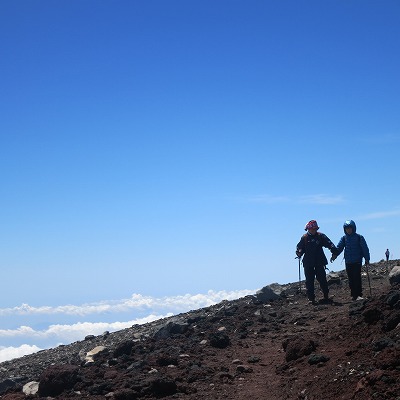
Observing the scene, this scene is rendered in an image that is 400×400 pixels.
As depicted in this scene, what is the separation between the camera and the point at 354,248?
1936cm

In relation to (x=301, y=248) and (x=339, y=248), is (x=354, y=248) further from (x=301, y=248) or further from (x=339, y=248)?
(x=301, y=248)

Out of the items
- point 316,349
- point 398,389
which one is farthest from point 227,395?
point 398,389

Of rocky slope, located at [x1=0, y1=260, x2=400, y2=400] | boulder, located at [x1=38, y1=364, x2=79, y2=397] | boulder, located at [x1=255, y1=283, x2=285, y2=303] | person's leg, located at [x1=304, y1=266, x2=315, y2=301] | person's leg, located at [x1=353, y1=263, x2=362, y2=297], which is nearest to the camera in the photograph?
rocky slope, located at [x1=0, y1=260, x2=400, y2=400]

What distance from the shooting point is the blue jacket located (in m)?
19.2

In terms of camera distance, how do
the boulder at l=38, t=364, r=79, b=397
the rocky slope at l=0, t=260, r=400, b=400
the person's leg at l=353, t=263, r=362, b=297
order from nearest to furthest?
the rocky slope at l=0, t=260, r=400, b=400
the boulder at l=38, t=364, r=79, b=397
the person's leg at l=353, t=263, r=362, b=297

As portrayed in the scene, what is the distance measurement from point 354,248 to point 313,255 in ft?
4.91

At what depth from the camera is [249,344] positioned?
15.2 meters

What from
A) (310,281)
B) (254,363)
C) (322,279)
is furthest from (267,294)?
(254,363)

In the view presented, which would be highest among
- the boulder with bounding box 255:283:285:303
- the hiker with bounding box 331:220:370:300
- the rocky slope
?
the hiker with bounding box 331:220:370:300

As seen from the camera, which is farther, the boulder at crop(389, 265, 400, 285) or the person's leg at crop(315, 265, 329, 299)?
the person's leg at crop(315, 265, 329, 299)

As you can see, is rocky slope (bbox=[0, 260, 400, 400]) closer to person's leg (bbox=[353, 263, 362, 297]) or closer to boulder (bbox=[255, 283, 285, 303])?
person's leg (bbox=[353, 263, 362, 297])

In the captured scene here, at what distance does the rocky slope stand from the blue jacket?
6.60 feet

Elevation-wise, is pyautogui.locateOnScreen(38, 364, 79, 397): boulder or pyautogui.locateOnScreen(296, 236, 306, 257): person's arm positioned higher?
pyautogui.locateOnScreen(296, 236, 306, 257): person's arm

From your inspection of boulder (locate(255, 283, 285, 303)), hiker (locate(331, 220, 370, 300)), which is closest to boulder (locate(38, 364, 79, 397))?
hiker (locate(331, 220, 370, 300))
